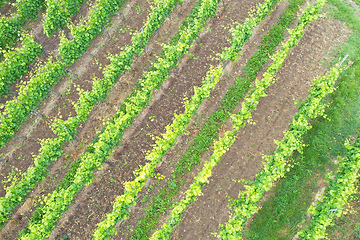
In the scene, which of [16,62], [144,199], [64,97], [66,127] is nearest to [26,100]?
[64,97]

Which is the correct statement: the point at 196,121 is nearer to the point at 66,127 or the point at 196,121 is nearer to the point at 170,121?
the point at 170,121

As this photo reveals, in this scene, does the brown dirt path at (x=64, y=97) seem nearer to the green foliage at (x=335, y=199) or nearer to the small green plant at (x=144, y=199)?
the small green plant at (x=144, y=199)

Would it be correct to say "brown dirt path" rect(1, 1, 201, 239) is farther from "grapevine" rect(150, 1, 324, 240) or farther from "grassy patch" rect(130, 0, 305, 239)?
"grapevine" rect(150, 1, 324, 240)

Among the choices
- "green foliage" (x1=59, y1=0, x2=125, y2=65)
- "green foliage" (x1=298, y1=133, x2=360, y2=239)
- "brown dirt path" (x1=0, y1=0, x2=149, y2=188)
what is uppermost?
"green foliage" (x1=59, y1=0, x2=125, y2=65)

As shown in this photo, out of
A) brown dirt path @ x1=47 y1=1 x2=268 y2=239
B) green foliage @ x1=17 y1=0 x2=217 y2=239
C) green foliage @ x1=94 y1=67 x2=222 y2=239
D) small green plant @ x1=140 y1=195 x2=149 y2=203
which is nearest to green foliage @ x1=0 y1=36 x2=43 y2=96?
green foliage @ x1=17 y1=0 x2=217 y2=239

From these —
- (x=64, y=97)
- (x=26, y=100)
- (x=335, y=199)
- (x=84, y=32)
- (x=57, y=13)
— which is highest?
(x=57, y=13)

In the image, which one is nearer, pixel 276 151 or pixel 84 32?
pixel 276 151

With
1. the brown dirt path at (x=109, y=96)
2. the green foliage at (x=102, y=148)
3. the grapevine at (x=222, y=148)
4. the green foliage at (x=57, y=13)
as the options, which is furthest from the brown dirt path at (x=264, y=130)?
the green foliage at (x=57, y=13)
